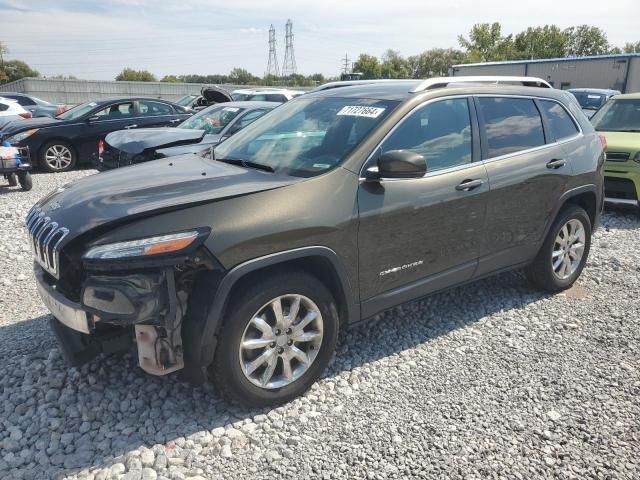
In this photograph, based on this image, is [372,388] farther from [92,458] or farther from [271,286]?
[92,458]

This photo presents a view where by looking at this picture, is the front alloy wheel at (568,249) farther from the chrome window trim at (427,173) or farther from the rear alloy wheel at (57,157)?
the rear alloy wheel at (57,157)

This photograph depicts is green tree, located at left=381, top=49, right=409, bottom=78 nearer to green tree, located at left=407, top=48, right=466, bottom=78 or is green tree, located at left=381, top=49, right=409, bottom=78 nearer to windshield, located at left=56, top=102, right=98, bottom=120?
green tree, located at left=407, top=48, right=466, bottom=78

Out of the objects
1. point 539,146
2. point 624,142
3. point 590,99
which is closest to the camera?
point 539,146

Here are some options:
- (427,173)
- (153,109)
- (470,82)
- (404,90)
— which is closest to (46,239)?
(427,173)

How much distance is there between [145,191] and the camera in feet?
9.60

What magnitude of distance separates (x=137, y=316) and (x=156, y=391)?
0.85 meters

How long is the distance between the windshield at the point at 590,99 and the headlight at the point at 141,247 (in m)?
16.7

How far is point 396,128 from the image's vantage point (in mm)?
3354

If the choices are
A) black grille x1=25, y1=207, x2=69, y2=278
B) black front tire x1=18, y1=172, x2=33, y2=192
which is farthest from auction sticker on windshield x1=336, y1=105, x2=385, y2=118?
black front tire x1=18, y1=172, x2=33, y2=192

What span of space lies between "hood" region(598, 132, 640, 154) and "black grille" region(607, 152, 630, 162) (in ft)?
0.15

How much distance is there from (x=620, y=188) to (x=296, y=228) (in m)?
6.44

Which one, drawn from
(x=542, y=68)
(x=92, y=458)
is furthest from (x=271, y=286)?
(x=542, y=68)

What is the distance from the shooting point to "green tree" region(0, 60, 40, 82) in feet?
205

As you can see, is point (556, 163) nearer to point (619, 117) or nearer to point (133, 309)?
point (133, 309)
